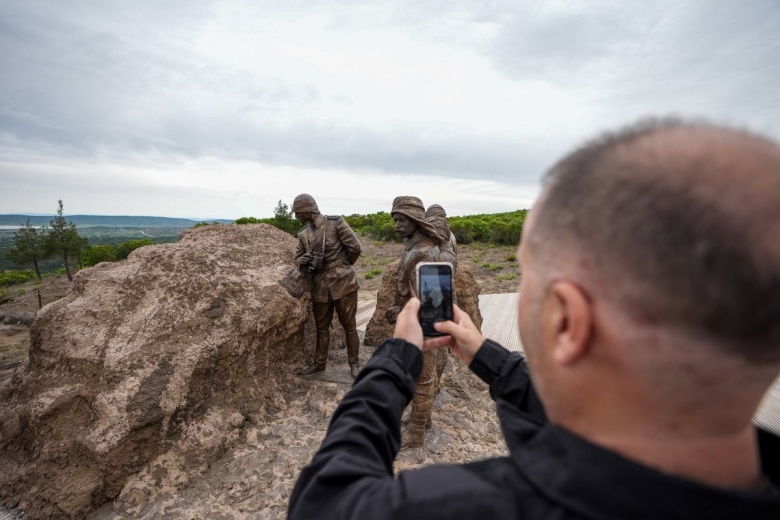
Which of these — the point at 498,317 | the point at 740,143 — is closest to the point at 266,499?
the point at 740,143

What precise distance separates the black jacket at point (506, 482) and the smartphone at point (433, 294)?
550mm

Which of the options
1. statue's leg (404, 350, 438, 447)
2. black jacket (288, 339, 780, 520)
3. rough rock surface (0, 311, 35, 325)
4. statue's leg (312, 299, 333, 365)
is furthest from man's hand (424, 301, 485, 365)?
rough rock surface (0, 311, 35, 325)

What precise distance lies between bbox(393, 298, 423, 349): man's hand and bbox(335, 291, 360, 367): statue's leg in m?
3.88

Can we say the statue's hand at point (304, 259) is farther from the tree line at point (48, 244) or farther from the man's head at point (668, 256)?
the tree line at point (48, 244)

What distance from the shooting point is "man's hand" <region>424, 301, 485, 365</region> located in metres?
1.39

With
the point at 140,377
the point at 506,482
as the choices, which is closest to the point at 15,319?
the point at 140,377

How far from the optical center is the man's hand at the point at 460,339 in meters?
1.39

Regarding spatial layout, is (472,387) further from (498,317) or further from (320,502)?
(320,502)

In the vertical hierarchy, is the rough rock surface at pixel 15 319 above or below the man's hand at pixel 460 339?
below

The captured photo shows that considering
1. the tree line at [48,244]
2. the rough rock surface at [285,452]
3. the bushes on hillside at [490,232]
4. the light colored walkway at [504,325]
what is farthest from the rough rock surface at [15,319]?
the bushes on hillside at [490,232]

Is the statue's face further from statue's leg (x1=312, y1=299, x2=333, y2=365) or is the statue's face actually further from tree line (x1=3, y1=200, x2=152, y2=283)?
tree line (x1=3, y1=200, x2=152, y2=283)

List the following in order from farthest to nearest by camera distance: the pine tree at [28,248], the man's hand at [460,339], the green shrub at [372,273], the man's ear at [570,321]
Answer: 1. the pine tree at [28,248]
2. the green shrub at [372,273]
3. the man's hand at [460,339]
4. the man's ear at [570,321]

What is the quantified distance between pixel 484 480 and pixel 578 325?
12.2 inches

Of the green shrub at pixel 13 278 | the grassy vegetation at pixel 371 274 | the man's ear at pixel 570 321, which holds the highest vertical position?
the man's ear at pixel 570 321
